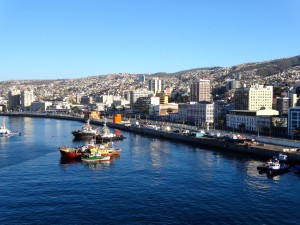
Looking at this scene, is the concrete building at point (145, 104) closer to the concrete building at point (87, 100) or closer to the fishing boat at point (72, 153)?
the concrete building at point (87, 100)

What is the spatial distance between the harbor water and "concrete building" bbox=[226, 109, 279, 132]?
19963 mm

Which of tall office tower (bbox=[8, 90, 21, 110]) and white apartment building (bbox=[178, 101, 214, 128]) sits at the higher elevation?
tall office tower (bbox=[8, 90, 21, 110])

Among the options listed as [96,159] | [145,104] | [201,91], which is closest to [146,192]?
[96,159]

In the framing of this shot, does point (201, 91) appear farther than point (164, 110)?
Yes

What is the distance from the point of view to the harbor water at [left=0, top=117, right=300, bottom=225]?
18.9m

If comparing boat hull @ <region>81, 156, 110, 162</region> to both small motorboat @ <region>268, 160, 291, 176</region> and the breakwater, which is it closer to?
the breakwater

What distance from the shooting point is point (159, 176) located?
2756cm

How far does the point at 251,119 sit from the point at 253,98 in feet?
43.3

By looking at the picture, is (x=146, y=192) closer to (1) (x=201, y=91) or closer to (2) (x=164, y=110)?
(2) (x=164, y=110)

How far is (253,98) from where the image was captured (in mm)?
69438

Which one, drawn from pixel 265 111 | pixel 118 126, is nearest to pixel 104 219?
pixel 265 111

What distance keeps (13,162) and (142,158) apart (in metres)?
10.6

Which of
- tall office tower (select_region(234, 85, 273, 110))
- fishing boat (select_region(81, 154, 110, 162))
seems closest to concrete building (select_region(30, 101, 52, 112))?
tall office tower (select_region(234, 85, 273, 110))

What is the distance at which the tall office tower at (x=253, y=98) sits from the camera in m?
69.1
